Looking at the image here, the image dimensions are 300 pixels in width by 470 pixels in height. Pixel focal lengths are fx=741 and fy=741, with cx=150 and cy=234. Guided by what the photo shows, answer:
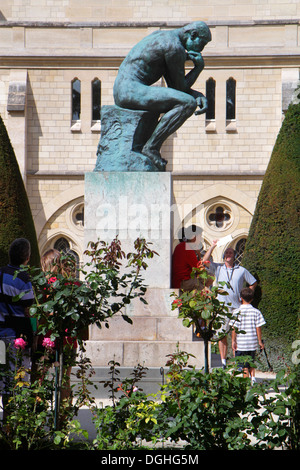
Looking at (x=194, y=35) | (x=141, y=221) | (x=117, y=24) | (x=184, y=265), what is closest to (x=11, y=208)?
(x=141, y=221)

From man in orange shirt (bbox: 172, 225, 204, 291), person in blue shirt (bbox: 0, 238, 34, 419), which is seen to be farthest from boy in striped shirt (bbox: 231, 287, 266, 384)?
person in blue shirt (bbox: 0, 238, 34, 419)

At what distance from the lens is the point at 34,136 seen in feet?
67.8

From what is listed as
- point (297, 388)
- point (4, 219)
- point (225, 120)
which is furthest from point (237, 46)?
point (297, 388)

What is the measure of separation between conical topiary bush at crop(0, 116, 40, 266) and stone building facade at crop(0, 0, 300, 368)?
9.51 metres

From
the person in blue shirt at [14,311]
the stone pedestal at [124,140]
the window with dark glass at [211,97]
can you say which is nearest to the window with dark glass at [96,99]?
the window with dark glass at [211,97]

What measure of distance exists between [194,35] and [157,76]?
1.82 feet

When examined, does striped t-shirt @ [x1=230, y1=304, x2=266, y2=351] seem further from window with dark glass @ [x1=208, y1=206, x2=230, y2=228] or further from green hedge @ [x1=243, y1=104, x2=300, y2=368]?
window with dark glass @ [x1=208, y1=206, x2=230, y2=228]

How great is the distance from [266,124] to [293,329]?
11.9m

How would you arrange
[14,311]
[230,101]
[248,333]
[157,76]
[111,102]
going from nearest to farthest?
[14,311] → [248,333] → [157,76] → [111,102] → [230,101]

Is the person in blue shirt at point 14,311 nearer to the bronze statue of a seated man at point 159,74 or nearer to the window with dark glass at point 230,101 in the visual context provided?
the bronze statue of a seated man at point 159,74

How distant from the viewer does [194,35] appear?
743cm

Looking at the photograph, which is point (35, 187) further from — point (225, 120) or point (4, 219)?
point (4, 219)

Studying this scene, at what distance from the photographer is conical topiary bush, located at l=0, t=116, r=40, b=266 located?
963cm

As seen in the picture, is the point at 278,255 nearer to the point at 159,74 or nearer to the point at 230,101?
the point at 159,74
